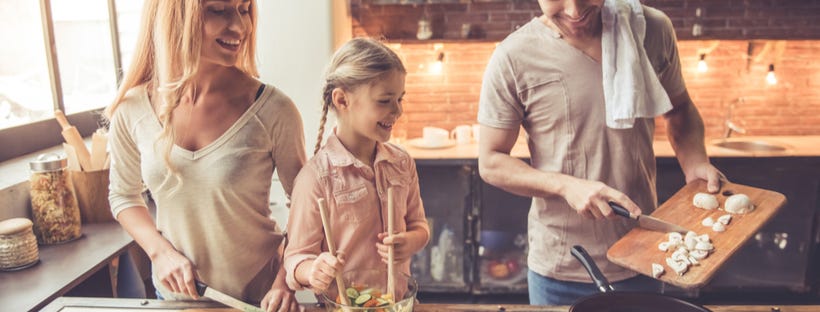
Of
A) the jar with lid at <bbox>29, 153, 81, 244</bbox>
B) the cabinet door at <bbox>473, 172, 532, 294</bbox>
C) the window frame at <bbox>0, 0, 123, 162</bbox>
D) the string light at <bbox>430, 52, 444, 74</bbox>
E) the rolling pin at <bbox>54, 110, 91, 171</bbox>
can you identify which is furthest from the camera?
the string light at <bbox>430, 52, 444, 74</bbox>

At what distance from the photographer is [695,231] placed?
4.70ft

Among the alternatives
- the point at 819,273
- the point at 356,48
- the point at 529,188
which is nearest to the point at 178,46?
the point at 356,48

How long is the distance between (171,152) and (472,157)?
6.96ft

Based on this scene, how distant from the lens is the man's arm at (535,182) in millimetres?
1354

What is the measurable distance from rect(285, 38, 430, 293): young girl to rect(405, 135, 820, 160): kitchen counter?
6.26 feet

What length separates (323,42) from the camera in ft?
10.0

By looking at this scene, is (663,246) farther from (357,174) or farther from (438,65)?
(438,65)

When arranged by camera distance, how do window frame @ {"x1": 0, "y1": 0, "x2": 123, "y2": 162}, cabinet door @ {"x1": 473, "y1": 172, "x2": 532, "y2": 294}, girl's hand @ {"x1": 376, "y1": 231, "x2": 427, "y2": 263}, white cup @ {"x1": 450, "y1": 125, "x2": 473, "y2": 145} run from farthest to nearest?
white cup @ {"x1": 450, "y1": 125, "x2": 473, "y2": 145}, cabinet door @ {"x1": 473, "y1": 172, "x2": 532, "y2": 294}, window frame @ {"x1": 0, "y1": 0, "x2": 123, "y2": 162}, girl's hand @ {"x1": 376, "y1": 231, "x2": 427, "y2": 263}

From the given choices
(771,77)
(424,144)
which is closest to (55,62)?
(424,144)

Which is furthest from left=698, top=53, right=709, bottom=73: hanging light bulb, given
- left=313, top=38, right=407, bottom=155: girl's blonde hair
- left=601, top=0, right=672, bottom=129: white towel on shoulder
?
left=313, top=38, right=407, bottom=155: girl's blonde hair

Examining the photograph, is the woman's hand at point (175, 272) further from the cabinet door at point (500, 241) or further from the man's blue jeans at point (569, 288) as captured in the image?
the cabinet door at point (500, 241)

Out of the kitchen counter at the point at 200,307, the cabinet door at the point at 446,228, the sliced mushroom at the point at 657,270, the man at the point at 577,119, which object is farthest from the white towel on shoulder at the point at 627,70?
the cabinet door at the point at 446,228

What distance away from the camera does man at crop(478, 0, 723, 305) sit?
4.98 ft

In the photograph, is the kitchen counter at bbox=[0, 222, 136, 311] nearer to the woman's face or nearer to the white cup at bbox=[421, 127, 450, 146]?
the woman's face
